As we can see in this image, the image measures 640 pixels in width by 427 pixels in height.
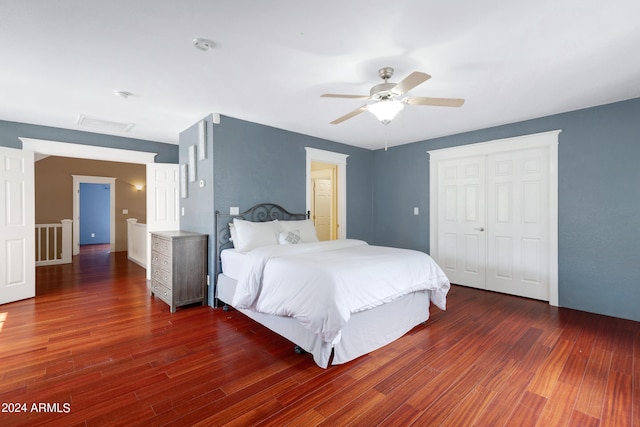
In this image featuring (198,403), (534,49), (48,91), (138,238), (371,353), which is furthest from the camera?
(138,238)

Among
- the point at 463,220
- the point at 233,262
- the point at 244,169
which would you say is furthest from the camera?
the point at 463,220

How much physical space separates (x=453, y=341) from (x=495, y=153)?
9.76 ft

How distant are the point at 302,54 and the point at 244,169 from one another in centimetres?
202

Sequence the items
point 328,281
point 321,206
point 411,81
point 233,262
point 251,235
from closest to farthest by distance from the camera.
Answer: point 411,81 → point 328,281 → point 233,262 → point 251,235 → point 321,206

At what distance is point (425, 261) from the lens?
10.2 ft

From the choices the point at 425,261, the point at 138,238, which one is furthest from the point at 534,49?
the point at 138,238

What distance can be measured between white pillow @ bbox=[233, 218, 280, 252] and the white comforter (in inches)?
19.0

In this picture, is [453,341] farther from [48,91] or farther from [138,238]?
[138,238]

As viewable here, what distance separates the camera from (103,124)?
13.8ft

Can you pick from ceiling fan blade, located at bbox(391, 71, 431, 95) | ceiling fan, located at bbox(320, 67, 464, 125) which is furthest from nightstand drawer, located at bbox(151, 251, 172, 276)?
ceiling fan blade, located at bbox(391, 71, 431, 95)

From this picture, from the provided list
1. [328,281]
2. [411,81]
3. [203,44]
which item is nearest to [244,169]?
[203,44]

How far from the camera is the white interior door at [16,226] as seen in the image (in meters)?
3.78

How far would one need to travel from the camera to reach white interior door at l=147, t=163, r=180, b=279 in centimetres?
502

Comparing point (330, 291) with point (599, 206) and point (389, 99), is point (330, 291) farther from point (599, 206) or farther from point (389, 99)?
point (599, 206)
